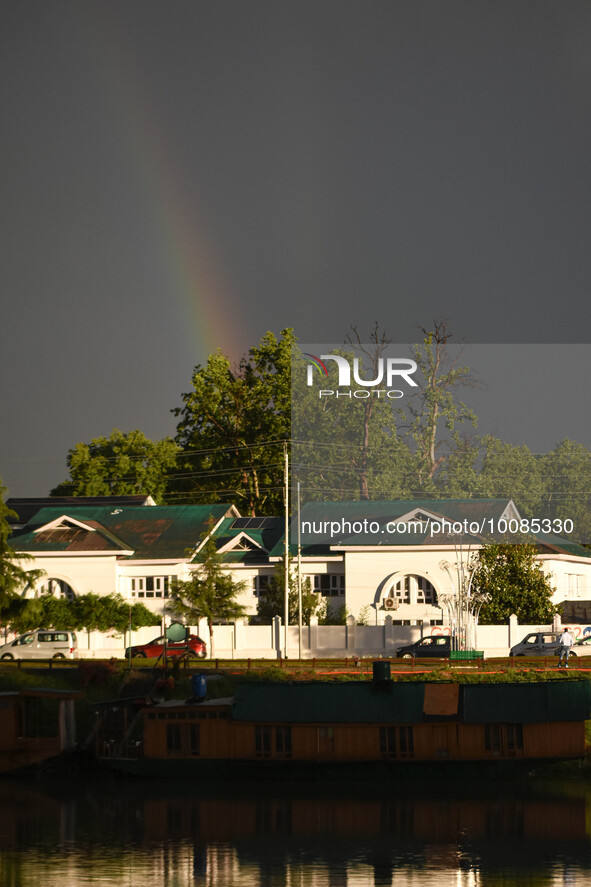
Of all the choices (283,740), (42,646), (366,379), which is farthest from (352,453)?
(283,740)

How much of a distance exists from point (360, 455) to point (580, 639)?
632 inches

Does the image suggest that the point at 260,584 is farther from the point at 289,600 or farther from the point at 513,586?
the point at 513,586

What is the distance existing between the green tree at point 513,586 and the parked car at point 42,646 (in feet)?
66.7

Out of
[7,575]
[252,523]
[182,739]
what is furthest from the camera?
[252,523]

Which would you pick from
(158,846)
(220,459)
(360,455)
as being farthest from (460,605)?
(220,459)

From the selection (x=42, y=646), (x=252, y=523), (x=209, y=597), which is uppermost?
(x=252, y=523)

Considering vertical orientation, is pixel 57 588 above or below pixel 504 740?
above

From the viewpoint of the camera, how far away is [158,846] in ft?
103

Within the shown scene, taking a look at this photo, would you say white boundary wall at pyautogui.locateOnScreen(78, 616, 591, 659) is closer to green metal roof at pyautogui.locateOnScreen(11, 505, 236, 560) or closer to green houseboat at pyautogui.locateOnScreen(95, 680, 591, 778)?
green metal roof at pyautogui.locateOnScreen(11, 505, 236, 560)

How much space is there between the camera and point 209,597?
203 ft

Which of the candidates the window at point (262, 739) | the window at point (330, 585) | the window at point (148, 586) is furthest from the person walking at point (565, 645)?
the window at point (148, 586)

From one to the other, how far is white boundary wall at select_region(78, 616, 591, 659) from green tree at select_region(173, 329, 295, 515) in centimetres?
3449

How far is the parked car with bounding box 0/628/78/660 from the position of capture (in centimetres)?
5666

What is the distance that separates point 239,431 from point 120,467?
36.1ft
